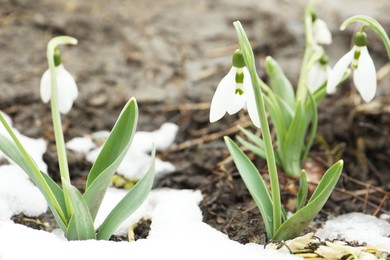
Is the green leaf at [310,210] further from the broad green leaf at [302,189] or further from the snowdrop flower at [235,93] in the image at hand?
the snowdrop flower at [235,93]

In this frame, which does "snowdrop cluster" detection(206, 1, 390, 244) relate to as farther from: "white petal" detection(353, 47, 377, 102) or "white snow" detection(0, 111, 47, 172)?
"white snow" detection(0, 111, 47, 172)

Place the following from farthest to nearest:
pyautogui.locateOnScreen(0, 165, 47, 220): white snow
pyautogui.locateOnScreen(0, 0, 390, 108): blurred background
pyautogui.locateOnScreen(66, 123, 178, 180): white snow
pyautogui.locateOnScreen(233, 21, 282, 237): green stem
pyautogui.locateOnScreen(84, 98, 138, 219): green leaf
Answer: pyautogui.locateOnScreen(0, 0, 390, 108): blurred background < pyautogui.locateOnScreen(66, 123, 178, 180): white snow < pyautogui.locateOnScreen(0, 165, 47, 220): white snow < pyautogui.locateOnScreen(84, 98, 138, 219): green leaf < pyautogui.locateOnScreen(233, 21, 282, 237): green stem

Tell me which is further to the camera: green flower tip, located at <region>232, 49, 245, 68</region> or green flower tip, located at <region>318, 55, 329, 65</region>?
green flower tip, located at <region>318, 55, 329, 65</region>

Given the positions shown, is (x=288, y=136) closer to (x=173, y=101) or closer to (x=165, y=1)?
(x=173, y=101)

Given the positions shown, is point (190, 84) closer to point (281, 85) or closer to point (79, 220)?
point (281, 85)

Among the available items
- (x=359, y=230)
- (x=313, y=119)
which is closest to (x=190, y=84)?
(x=313, y=119)

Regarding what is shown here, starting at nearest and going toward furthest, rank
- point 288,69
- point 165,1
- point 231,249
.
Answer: point 231,249
point 288,69
point 165,1

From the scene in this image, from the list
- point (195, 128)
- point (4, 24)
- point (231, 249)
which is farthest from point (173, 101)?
point (231, 249)

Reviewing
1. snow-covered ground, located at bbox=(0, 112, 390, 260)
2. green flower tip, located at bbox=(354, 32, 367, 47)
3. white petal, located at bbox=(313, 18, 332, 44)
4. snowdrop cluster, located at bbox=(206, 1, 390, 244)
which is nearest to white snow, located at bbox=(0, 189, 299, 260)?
snow-covered ground, located at bbox=(0, 112, 390, 260)
